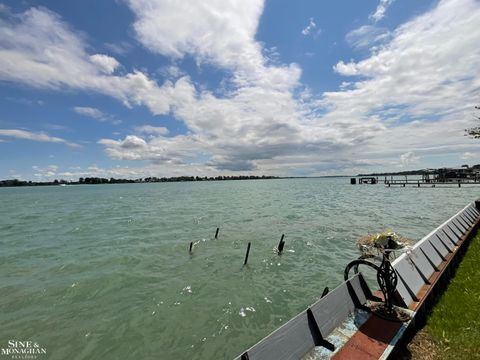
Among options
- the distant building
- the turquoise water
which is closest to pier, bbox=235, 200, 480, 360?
the turquoise water

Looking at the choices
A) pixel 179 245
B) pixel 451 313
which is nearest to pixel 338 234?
pixel 179 245

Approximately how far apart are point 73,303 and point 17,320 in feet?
5.68

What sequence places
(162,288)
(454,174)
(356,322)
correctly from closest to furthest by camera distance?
(356,322) → (162,288) → (454,174)

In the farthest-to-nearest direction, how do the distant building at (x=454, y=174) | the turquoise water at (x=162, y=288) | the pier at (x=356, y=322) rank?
the distant building at (x=454, y=174)
the turquoise water at (x=162, y=288)
the pier at (x=356, y=322)

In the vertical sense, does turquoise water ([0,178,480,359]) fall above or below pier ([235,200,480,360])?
below

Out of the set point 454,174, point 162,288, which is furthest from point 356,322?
point 454,174

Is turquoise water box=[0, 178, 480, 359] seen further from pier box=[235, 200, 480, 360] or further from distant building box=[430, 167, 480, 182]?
distant building box=[430, 167, 480, 182]

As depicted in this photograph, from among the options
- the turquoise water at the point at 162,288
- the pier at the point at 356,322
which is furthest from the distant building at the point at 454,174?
the pier at the point at 356,322

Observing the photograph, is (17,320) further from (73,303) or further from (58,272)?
(58,272)

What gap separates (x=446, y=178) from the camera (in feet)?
267

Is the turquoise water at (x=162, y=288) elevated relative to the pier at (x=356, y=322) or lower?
lower

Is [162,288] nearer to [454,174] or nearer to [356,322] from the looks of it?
[356,322]

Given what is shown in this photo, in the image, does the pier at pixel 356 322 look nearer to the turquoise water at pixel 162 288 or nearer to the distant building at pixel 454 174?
the turquoise water at pixel 162 288

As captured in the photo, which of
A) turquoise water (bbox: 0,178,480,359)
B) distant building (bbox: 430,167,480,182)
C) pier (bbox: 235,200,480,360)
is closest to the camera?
pier (bbox: 235,200,480,360)
